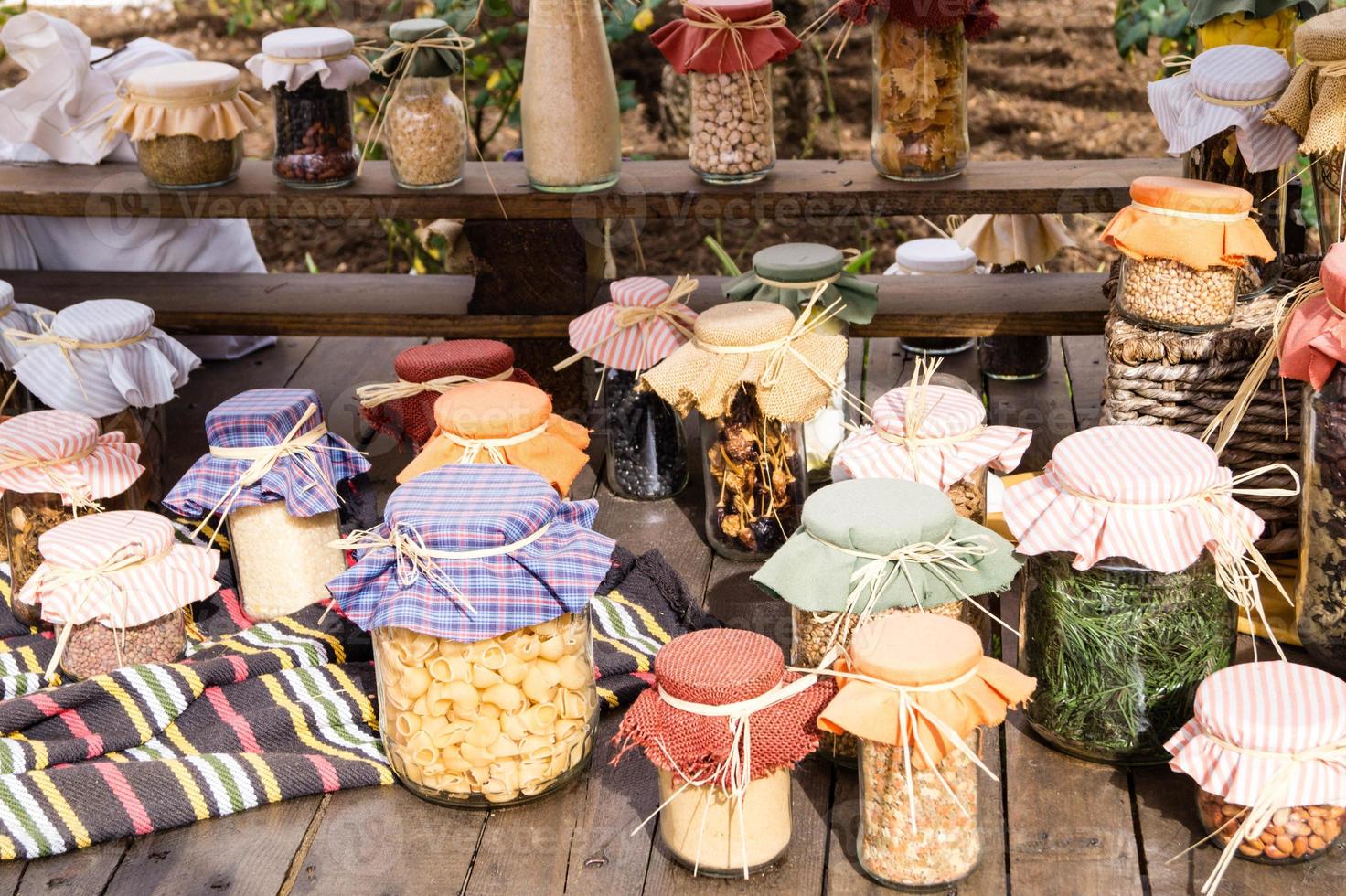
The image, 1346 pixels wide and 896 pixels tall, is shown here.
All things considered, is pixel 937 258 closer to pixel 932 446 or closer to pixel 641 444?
pixel 641 444

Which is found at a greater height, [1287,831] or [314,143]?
[314,143]

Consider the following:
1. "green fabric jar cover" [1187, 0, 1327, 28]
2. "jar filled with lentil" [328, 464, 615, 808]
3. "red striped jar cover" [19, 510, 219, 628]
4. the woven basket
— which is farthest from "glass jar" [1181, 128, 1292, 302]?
"red striped jar cover" [19, 510, 219, 628]

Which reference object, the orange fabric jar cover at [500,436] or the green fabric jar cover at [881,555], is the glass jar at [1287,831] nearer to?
the green fabric jar cover at [881,555]

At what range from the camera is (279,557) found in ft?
5.92

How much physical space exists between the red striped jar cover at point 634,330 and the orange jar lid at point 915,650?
708mm

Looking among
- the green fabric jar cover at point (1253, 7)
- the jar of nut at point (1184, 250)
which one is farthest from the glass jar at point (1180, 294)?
the green fabric jar cover at point (1253, 7)

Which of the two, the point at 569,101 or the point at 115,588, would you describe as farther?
the point at 569,101

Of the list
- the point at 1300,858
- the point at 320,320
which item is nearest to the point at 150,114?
the point at 320,320

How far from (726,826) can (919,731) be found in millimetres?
208

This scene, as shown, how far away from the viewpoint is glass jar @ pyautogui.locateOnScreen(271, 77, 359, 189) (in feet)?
7.00

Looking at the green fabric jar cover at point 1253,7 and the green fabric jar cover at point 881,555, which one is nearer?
the green fabric jar cover at point 881,555

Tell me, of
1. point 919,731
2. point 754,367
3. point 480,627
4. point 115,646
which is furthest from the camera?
point 754,367

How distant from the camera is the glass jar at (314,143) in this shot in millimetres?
2133

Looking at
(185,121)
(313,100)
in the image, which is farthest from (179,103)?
(313,100)
